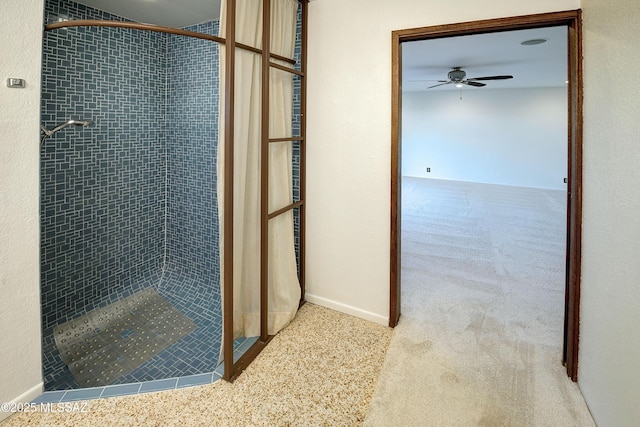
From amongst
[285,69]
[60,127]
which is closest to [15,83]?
[60,127]

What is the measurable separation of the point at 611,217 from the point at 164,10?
10.4ft

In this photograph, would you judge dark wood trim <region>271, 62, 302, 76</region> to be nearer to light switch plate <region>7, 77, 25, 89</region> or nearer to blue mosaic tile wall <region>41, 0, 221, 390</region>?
blue mosaic tile wall <region>41, 0, 221, 390</region>

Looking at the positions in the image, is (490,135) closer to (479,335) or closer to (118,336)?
(479,335)

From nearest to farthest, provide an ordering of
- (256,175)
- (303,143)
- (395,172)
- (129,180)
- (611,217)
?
1. (611,217)
2. (256,175)
3. (395,172)
4. (303,143)
5. (129,180)

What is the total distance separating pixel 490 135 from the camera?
8.86 metres

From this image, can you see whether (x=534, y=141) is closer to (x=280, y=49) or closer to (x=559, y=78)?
(x=559, y=78)

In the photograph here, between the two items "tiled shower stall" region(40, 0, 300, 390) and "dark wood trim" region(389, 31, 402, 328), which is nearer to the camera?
"dark wood trim" region(389, 31, 402, 328)

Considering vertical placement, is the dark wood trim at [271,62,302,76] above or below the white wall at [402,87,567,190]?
below

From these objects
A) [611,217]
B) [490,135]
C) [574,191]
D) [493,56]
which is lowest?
[611,217]

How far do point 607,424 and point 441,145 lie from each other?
895cm

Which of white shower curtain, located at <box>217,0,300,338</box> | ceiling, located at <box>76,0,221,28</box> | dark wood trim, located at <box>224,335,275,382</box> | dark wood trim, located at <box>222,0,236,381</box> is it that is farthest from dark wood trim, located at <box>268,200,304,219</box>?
ceiling, located at <box>76,0,221,28</box>

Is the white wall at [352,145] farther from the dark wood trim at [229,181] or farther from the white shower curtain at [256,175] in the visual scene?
the dark wood trim at [229,181]

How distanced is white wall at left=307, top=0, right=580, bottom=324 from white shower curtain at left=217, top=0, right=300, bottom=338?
8.7 inches

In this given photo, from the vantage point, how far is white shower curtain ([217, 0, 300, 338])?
1.91 meters
